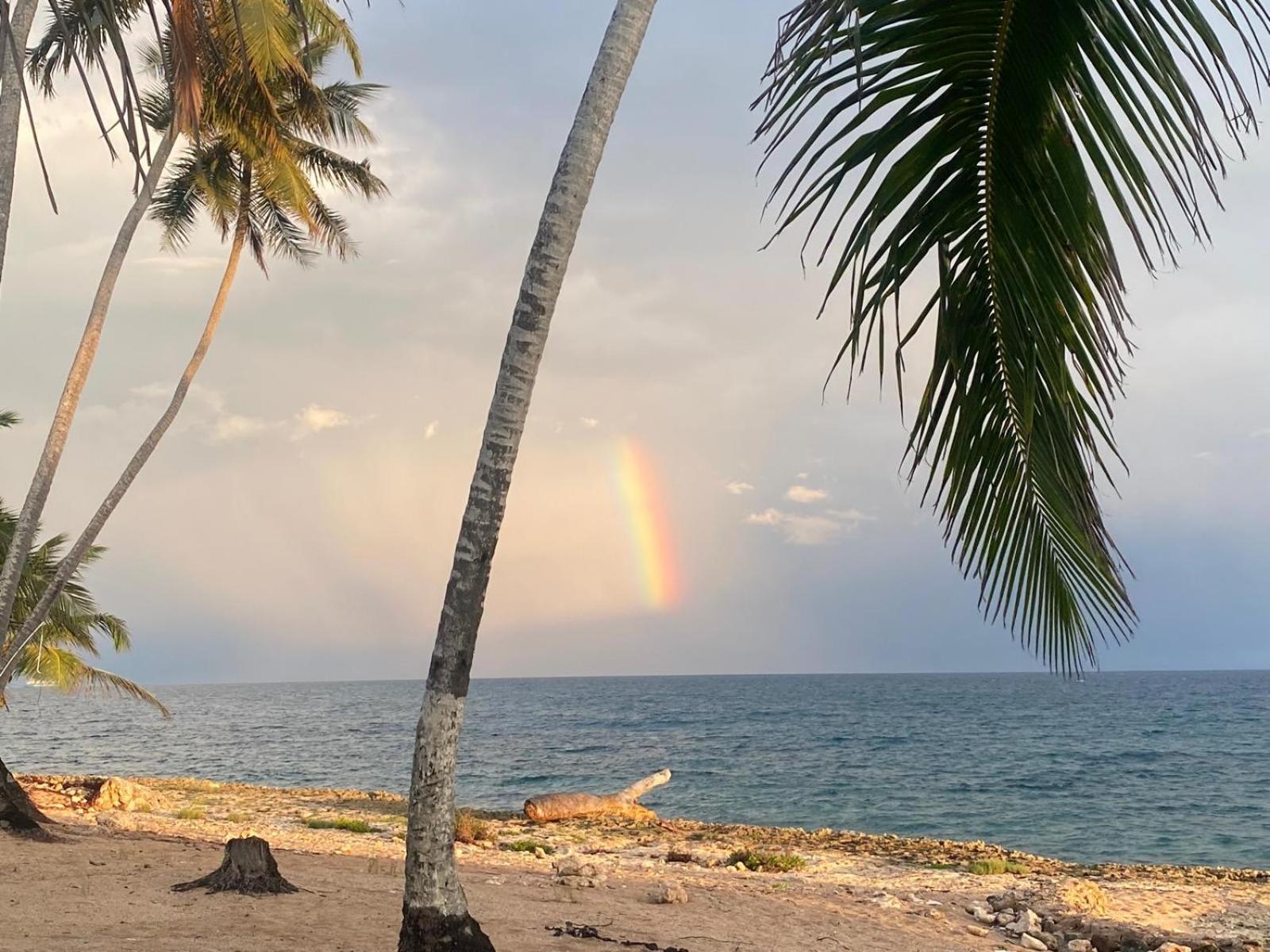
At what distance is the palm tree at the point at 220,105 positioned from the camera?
12.9 m

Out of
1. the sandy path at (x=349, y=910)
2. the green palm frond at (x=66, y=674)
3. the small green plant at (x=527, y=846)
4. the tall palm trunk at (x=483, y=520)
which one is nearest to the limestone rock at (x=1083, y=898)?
the sandy path at (x=349, y=910)

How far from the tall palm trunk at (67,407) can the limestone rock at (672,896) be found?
8560 millimetres

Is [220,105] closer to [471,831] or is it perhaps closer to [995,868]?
[471,831]

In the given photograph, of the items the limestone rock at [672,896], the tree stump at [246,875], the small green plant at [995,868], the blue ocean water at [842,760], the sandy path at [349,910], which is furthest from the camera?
the blue ocean water at [842,760]

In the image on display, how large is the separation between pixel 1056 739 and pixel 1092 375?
178ft

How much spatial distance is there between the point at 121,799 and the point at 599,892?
10420mm

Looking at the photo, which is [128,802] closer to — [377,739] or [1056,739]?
[377,739]

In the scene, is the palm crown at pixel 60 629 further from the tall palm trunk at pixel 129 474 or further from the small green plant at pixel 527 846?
the small green plant at pixel 527 846

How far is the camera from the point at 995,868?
43.2 feet

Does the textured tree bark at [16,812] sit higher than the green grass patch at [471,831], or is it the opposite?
the textured tree bark at [16,812]

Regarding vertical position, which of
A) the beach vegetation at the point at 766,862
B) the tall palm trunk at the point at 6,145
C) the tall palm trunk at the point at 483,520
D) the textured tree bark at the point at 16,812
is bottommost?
the beach vegetation at the point at 766,862

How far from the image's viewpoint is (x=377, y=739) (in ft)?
176

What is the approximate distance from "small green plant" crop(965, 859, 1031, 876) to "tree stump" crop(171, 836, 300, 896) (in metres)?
8.80

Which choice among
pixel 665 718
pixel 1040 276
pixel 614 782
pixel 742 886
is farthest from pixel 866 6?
pixel 665 718
